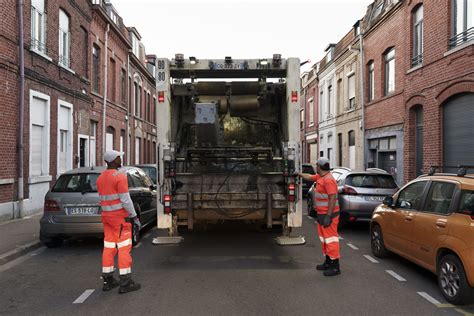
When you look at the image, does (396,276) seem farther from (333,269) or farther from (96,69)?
(96,69)

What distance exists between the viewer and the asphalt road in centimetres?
474

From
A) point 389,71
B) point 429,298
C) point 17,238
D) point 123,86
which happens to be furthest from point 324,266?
point 123,86

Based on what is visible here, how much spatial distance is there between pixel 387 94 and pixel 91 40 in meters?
12.5

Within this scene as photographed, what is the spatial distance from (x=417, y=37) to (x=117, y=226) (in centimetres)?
1281

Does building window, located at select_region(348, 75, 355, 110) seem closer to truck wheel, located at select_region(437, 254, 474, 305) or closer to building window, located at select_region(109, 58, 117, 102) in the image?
building window, located at select_region(109, 58, 117, 102)

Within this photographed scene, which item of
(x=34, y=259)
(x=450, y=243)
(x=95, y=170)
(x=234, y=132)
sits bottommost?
(x=34, y=259)

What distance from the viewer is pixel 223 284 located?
5.63m

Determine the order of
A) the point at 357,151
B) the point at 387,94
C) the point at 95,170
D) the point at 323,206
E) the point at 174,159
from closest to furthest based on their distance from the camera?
the point at 323,206
the point at 174,159
the point at 95,170
the point at 387,94
the point at 357,151

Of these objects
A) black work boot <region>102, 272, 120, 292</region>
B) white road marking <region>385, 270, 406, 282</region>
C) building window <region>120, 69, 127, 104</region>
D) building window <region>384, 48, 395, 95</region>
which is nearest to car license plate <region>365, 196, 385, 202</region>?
white road marking <region>385, 270, 406, 282</region>

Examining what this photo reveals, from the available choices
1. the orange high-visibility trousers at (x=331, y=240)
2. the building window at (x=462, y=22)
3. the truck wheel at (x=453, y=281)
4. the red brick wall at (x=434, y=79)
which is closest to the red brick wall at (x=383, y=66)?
the red brick wall at (x=434, y=79)

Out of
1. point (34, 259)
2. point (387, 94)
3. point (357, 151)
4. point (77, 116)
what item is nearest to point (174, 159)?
point (34, 259)

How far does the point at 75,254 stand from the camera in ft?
25.0

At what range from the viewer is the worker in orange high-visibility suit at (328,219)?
6109 mm

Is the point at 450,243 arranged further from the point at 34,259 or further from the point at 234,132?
the point at 34,259
